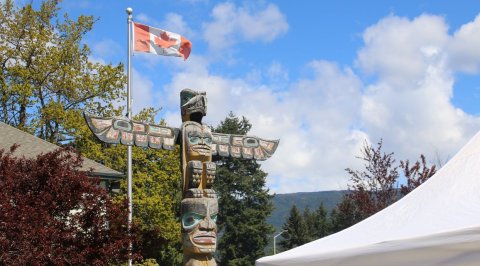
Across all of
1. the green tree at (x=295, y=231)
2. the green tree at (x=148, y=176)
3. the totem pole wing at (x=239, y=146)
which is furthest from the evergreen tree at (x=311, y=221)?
the totem pole wing at (x=239, y=146)

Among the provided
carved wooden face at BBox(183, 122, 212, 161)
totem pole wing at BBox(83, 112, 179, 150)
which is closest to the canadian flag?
totem pole wing at BBox(83, 112, 179, 150)

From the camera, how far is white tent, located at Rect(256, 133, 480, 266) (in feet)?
10.8

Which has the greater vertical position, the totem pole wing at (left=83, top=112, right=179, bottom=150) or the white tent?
the totem pole wing at (left=83, top=112, right=179, bottom=150)

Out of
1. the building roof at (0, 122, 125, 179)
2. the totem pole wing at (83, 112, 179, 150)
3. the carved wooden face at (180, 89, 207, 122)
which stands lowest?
the totem pole wing at (83, 112, 179, 150)

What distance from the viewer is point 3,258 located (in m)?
11.6

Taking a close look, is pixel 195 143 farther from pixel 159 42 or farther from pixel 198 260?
pixel 159 42

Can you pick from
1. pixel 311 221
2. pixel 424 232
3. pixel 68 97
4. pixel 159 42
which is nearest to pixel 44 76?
pixel 68 97

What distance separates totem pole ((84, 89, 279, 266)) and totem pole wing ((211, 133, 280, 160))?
715 millimetres

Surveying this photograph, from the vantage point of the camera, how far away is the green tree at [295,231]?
2291 inches

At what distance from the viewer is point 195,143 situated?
39.6 feet

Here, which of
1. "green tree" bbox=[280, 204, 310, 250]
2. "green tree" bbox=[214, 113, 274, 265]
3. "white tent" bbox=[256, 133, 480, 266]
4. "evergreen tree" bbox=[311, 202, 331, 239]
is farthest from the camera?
"evergreen tree" bbox=[311, 202, 331, 239]

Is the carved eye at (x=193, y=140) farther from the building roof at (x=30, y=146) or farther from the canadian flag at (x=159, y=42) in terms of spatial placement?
the building roof at (x=30, y=146)

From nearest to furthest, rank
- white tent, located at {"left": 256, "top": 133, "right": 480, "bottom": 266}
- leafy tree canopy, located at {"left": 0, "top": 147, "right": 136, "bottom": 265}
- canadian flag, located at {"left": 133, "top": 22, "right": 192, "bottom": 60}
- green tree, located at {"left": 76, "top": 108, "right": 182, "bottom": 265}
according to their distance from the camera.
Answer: white tent, located at {"left": 256, "top": 133, "right": 480, "bottom": 266}, leafy tree canopy, located at {"left": 0, "top": 147, "right": 136, "bottom": 265}, canadian flag, located at {"left": 133, "top": 22, "right": 192, "bottom": 60}, green tree, located at {"left": 76, "top": 108, "right": 182, "bottom": 265}

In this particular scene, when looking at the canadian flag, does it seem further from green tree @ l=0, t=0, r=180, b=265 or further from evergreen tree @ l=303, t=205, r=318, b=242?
evergreen tree @ l=303, t=205, r=318, b=242
